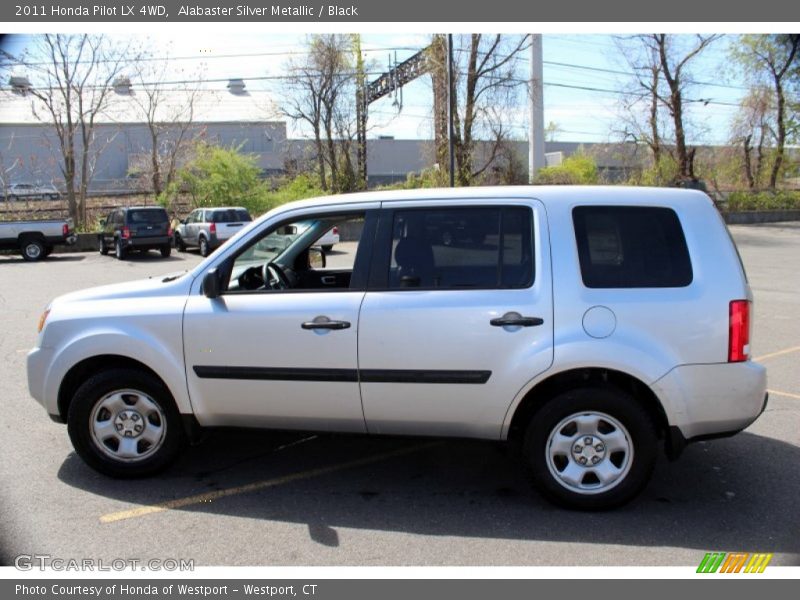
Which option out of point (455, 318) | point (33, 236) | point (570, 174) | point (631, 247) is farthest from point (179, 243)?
point (631, 247)

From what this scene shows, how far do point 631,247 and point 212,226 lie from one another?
2032 cm

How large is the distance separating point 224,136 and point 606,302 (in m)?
48.5

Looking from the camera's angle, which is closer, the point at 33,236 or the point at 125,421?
the point at 125,421

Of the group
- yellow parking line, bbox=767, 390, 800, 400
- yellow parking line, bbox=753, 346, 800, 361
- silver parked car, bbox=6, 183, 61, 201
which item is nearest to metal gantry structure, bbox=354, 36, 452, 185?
silver parked car, bbox=6, 183, 61, 201

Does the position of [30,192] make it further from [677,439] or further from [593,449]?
[677,439]

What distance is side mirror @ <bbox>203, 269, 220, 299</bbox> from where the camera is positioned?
13.7 feet

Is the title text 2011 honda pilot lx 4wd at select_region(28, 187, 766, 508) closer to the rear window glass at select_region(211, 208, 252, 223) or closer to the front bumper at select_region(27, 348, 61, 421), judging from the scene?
the front bumper at select_region(27, 348, 61, 421)

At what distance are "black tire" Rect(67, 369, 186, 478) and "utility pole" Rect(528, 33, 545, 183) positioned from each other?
27.5m

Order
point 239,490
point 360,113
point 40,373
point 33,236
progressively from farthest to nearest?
point 360,113
point 33,236
point 40,373
point 239,490

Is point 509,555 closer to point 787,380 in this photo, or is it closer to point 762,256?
point 787,380

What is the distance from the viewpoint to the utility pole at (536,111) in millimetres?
30203

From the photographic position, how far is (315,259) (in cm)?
545

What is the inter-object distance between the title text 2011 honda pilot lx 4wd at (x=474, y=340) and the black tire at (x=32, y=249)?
65.4 ft

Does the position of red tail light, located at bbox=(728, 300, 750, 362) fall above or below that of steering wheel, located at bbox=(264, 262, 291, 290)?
below
